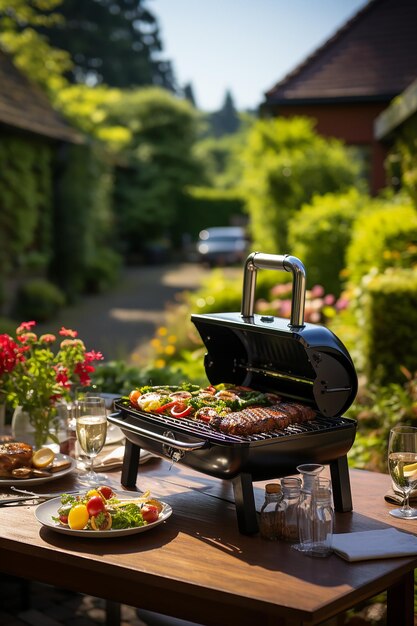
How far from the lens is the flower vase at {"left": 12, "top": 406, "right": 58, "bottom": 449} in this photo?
359cm

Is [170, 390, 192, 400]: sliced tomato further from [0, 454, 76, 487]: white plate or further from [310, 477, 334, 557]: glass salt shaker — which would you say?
[310, 477, 334, 557]: glass salt shaker

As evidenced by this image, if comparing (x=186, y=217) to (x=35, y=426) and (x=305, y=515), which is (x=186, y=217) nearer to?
(x=35, y=426)

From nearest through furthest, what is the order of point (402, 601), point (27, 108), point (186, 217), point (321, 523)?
point (321, 523)
point (402, 601)
point (27, 108)
point (186, 217)

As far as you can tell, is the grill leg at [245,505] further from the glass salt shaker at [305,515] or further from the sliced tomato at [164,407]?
the sliced tomato at [164,407]

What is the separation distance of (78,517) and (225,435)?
19.9 inches

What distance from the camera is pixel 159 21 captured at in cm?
4700

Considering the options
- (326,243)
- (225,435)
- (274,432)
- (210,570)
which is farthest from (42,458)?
(326,243)

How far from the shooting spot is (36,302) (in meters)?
16.8

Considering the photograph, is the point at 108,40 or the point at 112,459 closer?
the point at 112,459

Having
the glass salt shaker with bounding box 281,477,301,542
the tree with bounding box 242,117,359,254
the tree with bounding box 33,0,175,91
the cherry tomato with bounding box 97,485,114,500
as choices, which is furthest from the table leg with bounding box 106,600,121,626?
the tree with bounding box 33,0,175,91

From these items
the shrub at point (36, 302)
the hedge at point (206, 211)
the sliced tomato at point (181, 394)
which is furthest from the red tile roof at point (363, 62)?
the hedge at point (206, 211)

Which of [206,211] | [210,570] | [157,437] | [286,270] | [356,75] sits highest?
[356,75]

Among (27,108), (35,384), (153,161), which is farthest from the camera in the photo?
(153,161)

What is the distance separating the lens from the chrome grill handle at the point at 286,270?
298cm
